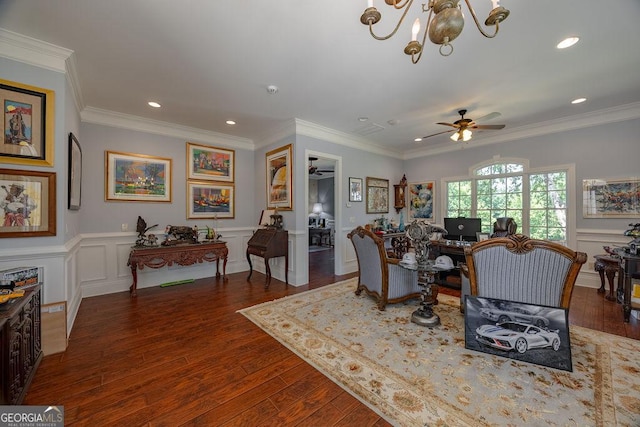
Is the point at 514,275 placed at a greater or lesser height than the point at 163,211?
lesser

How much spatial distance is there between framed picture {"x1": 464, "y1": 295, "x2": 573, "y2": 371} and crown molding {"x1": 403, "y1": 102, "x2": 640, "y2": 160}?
3954 millimetres

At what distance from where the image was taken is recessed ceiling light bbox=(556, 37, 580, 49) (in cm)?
231

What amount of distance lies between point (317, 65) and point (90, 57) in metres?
2.32

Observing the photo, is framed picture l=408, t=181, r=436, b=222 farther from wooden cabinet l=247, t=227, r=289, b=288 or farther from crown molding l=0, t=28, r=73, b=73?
crown molding l=0, t=28, r=73, b=73

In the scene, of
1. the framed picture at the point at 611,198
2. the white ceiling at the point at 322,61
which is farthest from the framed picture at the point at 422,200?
the framed picture at the point at 611,198

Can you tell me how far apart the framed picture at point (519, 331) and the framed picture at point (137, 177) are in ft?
15.9

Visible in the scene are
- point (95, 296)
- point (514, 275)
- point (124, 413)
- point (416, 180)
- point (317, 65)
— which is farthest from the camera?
point (416, 180)

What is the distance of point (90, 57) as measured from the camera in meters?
2.54

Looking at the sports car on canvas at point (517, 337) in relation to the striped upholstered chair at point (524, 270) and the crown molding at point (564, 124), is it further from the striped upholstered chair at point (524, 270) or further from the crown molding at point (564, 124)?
the crown molding at point (564, 124)

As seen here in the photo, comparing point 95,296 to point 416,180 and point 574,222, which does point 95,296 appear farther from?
point 574,222

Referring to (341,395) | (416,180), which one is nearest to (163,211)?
(341,395)

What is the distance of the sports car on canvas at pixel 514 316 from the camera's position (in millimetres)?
2123

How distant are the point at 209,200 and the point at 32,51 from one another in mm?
2919

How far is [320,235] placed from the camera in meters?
9.19
